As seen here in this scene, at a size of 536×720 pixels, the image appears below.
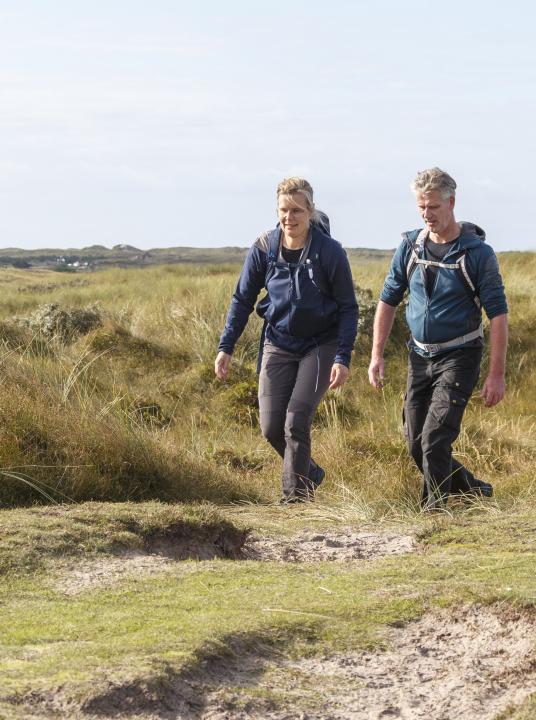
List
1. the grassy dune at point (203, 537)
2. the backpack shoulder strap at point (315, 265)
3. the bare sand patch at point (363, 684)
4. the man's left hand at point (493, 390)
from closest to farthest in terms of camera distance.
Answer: the bare sand patch at point (363, 684), the grassy dune at point (203, 537), the man's left hand at point (493, 390), the backpack shoulder strap at point (315, 265)

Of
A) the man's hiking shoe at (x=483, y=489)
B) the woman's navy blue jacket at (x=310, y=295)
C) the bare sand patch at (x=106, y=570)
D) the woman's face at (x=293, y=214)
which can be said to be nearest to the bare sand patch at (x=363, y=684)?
the bare sand patch at (x=106, y=570)

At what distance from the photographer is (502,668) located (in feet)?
12.5

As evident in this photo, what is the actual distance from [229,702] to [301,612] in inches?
32.2

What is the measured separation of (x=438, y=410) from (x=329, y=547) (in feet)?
4.82

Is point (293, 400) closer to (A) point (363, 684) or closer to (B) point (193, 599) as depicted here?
(B) point (193, 599)

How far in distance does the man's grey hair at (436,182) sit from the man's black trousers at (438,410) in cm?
96

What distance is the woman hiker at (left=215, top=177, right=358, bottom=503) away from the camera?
24.3ft

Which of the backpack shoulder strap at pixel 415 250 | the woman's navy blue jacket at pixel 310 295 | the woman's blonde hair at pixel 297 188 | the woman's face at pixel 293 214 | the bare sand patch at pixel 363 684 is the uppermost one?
the woman's blonde hair at pixel 297 188

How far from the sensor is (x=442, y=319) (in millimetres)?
6945

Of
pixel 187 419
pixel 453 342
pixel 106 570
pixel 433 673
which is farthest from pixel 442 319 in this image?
pixel 187 419

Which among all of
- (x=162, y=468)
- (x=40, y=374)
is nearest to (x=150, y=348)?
(x=40, y=374)

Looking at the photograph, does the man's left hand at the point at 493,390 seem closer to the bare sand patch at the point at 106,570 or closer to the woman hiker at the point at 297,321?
the woman hiker at the point at 297,321

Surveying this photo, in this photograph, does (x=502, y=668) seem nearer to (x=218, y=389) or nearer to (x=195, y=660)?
(x=195, y=660)

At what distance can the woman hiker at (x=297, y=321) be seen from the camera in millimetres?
7398
